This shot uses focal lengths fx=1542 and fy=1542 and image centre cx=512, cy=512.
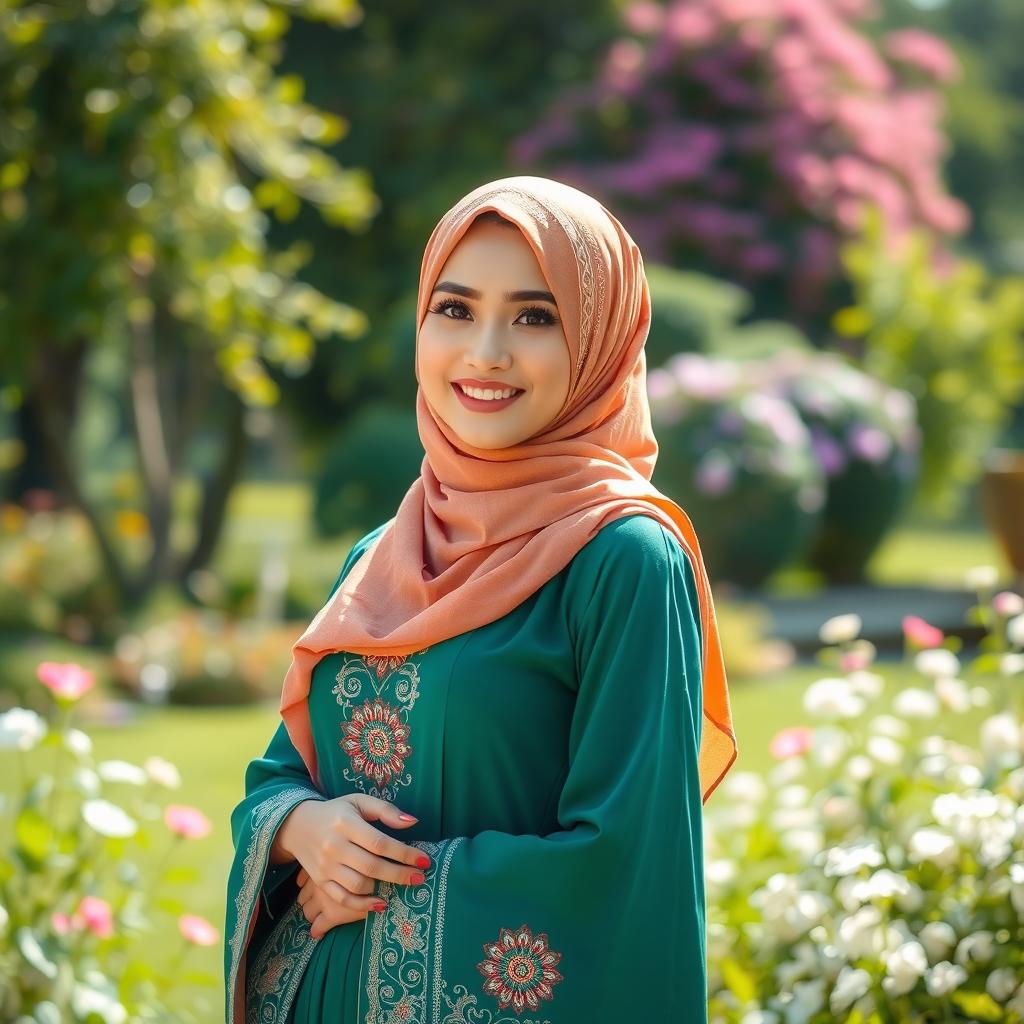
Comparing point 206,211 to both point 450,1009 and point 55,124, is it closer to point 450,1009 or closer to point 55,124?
point 55,124

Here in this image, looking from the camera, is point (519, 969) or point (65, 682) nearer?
point (519, 969)

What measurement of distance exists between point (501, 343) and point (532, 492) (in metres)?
0.18

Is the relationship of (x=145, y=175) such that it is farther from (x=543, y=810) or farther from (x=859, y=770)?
(x=543, y=810)

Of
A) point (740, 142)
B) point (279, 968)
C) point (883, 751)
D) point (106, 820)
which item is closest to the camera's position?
point (279, 968)

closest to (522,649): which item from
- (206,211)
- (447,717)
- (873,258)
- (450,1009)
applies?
(447,717)

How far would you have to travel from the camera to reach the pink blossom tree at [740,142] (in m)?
11.9

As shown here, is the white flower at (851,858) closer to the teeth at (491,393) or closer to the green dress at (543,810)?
the green dress at (543,810)

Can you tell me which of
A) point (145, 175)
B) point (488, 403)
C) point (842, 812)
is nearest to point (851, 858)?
point (842, 812)

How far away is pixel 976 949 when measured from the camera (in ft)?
8.12

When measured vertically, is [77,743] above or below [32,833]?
above

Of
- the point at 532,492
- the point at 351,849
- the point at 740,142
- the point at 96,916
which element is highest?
the point at 532,492

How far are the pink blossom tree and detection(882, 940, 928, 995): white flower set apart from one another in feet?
32.1

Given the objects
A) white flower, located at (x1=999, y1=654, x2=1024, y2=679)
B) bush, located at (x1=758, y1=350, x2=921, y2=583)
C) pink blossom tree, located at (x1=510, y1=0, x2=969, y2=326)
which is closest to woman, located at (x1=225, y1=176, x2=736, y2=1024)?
white flower, located at (x1=999, y1=654, x2=1024, y2=679)

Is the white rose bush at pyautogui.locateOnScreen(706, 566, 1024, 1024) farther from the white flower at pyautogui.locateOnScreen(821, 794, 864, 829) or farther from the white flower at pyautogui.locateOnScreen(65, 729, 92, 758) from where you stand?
the white flower at pyautogui.locateOnScreen(65, 729, 92, 758)
